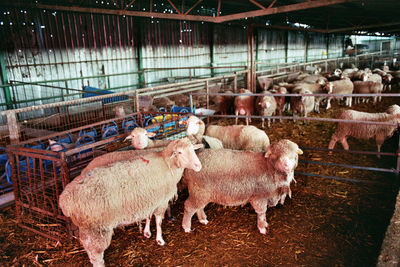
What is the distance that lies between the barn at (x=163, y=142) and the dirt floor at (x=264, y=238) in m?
0.02

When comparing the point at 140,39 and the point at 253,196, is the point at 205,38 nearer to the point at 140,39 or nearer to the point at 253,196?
the point at 140,39

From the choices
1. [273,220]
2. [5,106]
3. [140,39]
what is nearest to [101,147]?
[273,220]

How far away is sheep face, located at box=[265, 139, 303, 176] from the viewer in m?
4.14

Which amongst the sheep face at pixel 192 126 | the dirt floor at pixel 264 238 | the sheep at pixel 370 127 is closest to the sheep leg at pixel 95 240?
the dirt floor at pixel 264 238

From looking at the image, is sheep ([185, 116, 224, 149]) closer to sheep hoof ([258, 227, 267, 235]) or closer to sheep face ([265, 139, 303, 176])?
sheep face ([265, 139, 303, 176])

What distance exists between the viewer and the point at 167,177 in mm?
4156

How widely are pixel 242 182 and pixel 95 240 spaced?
2.21 metres

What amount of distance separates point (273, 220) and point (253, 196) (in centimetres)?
69

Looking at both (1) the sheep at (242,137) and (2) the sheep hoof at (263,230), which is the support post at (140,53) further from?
(2) the sheep hoof at (263,230)

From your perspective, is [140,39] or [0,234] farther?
[140,39]

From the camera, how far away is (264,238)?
433 cm

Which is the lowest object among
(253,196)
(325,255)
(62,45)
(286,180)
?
(325,255)

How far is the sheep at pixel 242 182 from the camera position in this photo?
4383 millimetres

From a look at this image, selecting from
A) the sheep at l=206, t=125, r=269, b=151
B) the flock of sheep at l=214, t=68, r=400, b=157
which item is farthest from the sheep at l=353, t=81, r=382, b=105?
the sheep at l=206, t=125, r=269, b=151
